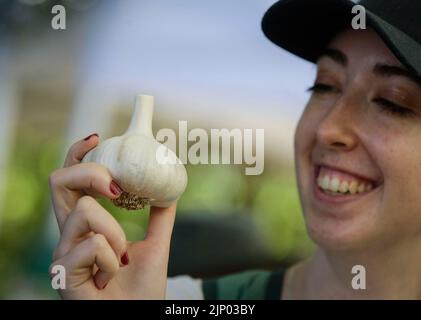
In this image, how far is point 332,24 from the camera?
2.63ft

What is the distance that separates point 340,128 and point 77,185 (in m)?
0.37

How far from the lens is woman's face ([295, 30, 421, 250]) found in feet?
2.26

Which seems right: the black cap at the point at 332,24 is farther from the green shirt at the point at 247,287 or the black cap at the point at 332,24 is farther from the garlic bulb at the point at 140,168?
the green shirt at the point at 247,287

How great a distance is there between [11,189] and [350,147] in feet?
3.76

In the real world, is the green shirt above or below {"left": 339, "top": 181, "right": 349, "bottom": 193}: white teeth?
below

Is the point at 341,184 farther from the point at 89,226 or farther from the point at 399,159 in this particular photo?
the point at 89,226

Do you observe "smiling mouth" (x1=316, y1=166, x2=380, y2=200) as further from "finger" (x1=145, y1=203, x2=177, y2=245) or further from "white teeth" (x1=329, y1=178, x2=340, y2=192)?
"finger" (x1=145, y1=203, x2=177, y2=245)

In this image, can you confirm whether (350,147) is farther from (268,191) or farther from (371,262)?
(268,191)

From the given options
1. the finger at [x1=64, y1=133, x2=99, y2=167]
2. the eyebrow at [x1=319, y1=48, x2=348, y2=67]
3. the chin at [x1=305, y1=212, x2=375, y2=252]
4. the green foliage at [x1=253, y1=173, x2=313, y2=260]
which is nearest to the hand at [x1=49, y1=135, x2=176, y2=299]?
the finger at [x1=64, y1=133, x2=99, y2=167]

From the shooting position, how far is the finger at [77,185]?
603 mm

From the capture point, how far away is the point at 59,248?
0.63m

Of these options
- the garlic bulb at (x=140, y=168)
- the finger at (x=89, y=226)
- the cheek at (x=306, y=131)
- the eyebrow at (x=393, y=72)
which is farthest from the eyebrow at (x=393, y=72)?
the finger at (x=89, y=226)

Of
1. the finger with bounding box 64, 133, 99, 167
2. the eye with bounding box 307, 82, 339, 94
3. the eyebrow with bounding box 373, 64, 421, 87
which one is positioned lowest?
the finger with bounding box 64, 133, 99, 167

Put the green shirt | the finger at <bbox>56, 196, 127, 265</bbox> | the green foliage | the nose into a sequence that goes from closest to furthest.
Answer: the finger at <bbox>56, 196, 127, 265</bbox> → the nose → the green shirt → the green foliage
